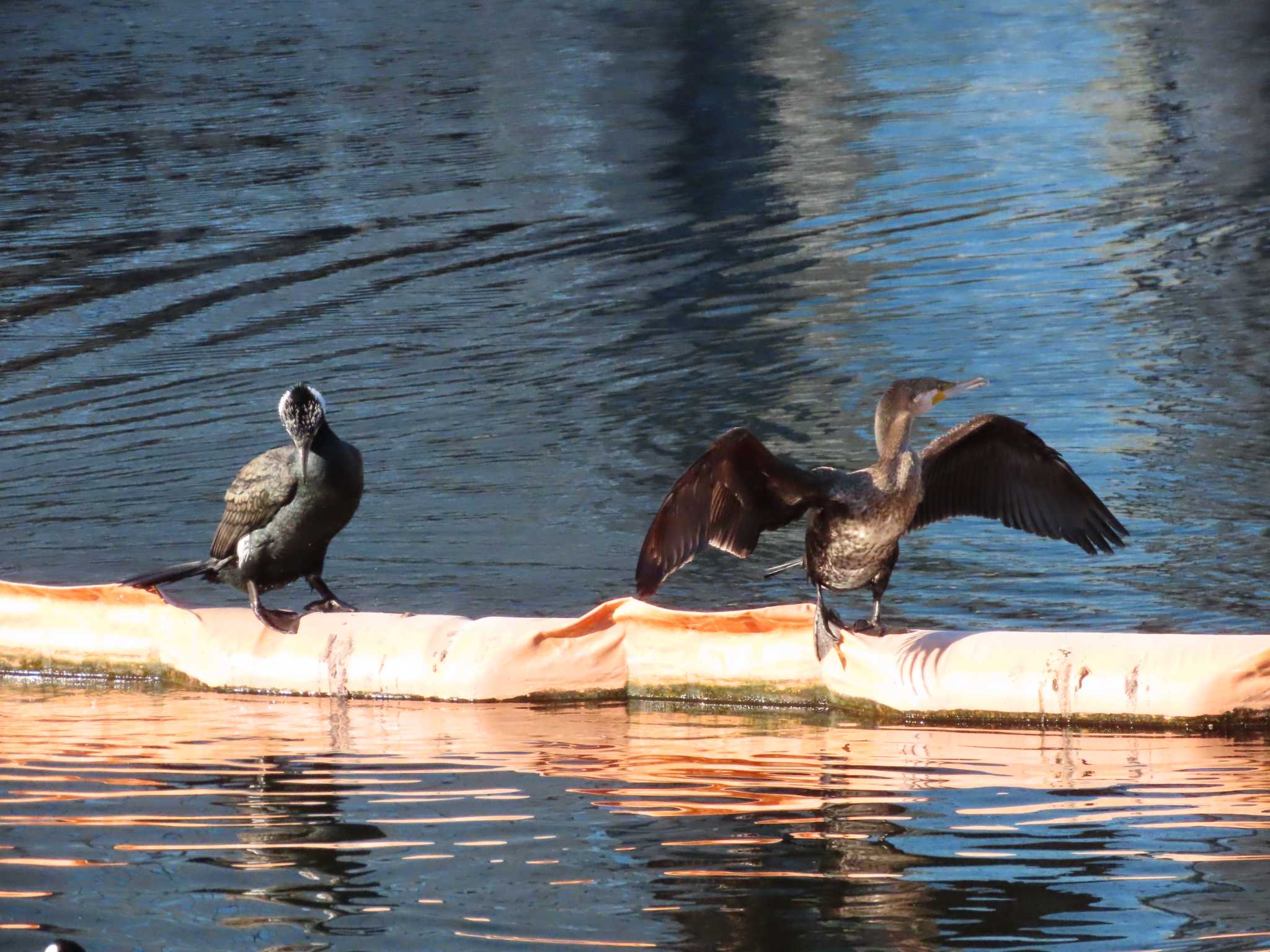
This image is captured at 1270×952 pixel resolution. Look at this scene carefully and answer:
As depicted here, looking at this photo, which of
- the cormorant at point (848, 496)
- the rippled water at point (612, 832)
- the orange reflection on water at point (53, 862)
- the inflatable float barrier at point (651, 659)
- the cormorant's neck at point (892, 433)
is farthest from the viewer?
the cormorant's neck at point (892, 433)

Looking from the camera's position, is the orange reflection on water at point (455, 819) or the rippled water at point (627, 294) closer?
the orange reflection on water at point (455, 819)

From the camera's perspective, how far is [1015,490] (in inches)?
289

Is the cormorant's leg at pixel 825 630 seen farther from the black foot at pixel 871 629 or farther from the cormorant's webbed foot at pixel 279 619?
the cormorant's webbed foot at pixel 279 619

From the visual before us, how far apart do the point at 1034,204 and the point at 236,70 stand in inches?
593

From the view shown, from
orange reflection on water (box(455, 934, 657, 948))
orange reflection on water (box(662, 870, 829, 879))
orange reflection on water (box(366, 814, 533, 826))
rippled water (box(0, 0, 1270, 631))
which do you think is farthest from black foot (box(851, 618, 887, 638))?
orange reflection on water (box(455, 934, 657, 948))

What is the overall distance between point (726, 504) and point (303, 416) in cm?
158

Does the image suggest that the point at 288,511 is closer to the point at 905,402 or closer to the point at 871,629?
the point at 871,629

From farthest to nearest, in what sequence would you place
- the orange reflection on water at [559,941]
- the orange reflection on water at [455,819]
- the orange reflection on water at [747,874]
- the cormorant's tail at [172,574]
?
1. the cormorant's tail at [172,574]
2. the orange reflection on water at [455,819]
3. the orange reflection on water at [747,874]
4. the orange reflection on water at [559,941]

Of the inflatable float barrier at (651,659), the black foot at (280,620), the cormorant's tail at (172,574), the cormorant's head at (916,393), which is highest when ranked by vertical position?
the cormorant's head at (916,393)

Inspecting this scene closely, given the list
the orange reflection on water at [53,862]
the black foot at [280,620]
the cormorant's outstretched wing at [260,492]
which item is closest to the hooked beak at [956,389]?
the cormorant's outstretched wing at [260,492]

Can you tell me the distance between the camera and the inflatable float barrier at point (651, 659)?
6492 mm

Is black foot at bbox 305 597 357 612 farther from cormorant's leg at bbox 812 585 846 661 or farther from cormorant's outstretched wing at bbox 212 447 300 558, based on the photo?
cormorant's leg at bbox 812 585 846 661

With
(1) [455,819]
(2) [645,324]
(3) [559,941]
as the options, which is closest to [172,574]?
(1) [455,819]

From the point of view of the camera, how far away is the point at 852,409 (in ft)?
40.1
